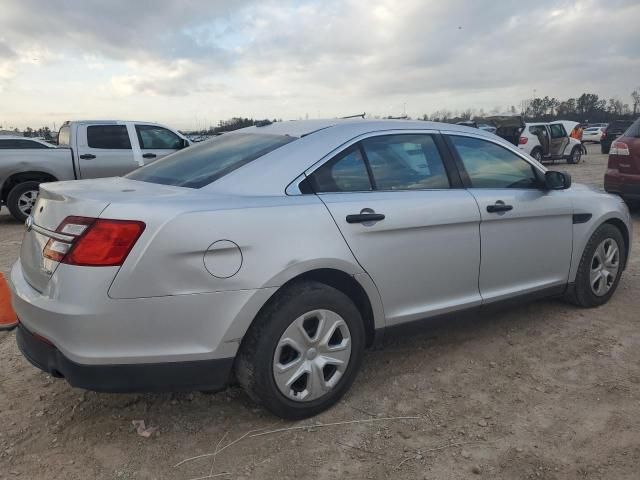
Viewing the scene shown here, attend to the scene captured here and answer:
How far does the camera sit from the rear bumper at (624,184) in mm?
7695

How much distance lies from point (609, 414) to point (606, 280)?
6.07 feet

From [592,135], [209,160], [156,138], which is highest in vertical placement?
[209,160]

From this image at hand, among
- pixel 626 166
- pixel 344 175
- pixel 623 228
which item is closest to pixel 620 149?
pixel 626 166

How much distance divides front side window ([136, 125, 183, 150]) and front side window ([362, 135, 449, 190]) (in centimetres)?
784

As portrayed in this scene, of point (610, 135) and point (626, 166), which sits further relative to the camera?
point (610, 135)

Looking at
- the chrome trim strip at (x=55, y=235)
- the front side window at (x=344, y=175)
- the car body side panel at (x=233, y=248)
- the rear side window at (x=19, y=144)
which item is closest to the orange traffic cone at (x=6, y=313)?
the chrome trim strip at (x=55, y=235)

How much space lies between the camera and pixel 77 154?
9.61m

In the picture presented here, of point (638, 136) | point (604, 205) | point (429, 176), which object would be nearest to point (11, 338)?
point (429, 176)

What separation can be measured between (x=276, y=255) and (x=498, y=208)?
1672 millimetres

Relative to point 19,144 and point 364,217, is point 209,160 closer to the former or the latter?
point 364,217

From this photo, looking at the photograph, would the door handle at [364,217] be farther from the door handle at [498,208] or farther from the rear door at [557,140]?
the rear door at [557,140]

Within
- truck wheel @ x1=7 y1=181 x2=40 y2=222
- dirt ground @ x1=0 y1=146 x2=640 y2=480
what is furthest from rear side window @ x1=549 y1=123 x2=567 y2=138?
dirt ground @ x1=0 y1=146 x2=640 y2=480

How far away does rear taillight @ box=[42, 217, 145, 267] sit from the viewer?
229 centimetres

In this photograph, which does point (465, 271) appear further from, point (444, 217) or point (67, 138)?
point (67, 138)
